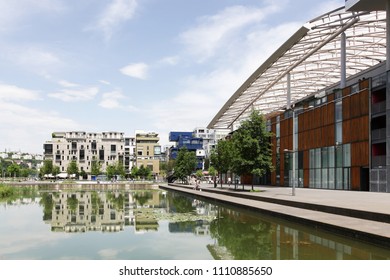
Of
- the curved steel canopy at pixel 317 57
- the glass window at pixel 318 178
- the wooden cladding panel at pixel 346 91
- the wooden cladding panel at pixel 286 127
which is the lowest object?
the glass window at pixel 318 178

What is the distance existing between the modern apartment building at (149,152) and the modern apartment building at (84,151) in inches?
Result: 301

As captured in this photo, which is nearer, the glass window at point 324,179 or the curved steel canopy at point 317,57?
the curved steel canopy at point 317,57

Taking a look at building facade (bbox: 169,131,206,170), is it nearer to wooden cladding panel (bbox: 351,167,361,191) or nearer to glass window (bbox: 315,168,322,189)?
glass window (bbox: 315,168,322,189)

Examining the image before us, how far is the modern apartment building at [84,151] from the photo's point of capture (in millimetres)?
157000

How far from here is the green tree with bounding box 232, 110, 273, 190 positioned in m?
41.1

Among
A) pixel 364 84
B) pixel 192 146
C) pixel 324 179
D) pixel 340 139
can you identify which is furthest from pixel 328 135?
pixel 192 146

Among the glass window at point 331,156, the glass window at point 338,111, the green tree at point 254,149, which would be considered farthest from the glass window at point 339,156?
the green tree at point 254,149

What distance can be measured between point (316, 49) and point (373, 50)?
831cm

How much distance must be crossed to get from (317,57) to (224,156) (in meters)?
17.9

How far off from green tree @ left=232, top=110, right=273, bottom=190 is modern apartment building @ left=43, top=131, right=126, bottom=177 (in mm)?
117777

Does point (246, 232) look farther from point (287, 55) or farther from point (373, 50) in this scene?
point (373, 50)

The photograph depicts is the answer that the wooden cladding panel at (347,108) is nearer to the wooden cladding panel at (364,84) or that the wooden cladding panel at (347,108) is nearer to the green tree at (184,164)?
the wooden cladding panel at (364,84)

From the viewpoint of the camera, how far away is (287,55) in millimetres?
51094
